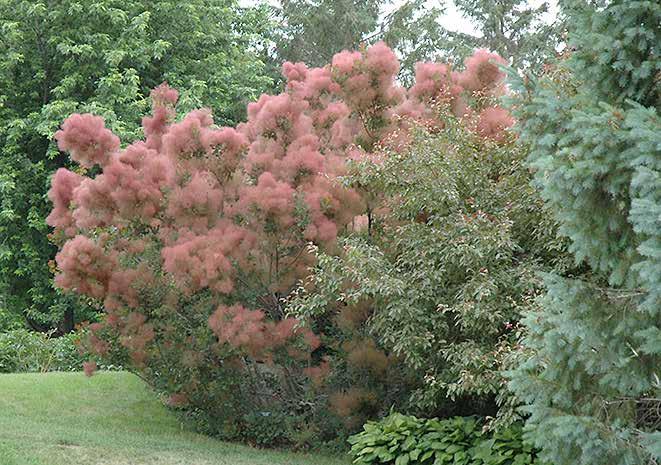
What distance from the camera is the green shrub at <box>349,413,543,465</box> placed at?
7828mm

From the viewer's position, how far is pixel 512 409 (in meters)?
7.70

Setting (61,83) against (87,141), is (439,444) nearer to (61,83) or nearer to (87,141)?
(87,141)

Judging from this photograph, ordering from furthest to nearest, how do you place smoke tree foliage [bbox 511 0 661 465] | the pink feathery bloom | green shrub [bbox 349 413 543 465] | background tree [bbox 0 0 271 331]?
background tree [bbox 0 0 271 331] → the pink feathery bloom → green shrub [bbox 349 413 543 465] → smoke tree foliage [bbox 511 0 661 465]

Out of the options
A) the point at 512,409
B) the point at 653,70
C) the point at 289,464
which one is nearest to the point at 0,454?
the point at 289,464

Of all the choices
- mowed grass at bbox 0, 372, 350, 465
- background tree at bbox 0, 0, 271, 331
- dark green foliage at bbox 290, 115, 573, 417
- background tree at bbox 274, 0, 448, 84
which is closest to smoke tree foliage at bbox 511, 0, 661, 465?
dark green foliage at bbox 290, 115, 573, 417

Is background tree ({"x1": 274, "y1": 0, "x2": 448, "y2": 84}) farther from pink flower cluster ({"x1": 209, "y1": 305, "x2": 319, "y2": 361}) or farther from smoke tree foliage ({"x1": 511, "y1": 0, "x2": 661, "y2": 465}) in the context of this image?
smoke tree foliage ({"x1": 511, "y1": 0, "x2": 661, "y2": 465})

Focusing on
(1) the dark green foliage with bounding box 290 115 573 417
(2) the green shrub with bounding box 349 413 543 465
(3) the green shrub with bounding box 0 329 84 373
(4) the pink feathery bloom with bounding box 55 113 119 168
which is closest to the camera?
(2) the green shrub with bounding box 349 413 543 465

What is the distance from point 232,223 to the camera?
9.98m

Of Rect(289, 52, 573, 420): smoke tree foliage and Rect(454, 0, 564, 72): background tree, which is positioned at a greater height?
Rect(454, 0, 564, 72): background tree

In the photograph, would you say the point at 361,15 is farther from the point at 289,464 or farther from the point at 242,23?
the point at 289,464

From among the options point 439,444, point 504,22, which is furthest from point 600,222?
point 504,22

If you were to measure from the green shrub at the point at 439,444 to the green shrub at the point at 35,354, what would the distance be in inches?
312

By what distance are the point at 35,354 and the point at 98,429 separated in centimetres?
593

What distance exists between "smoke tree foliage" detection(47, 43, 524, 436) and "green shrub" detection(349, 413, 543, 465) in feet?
4.58
